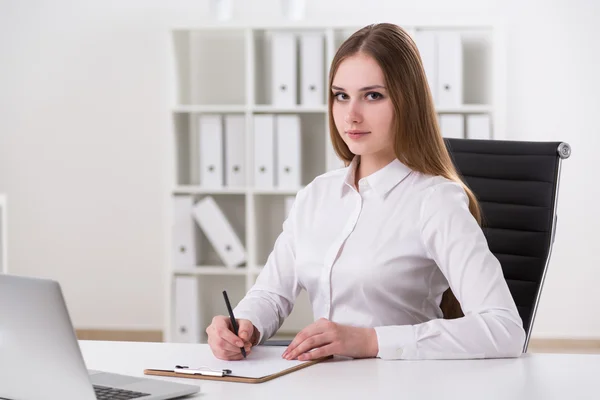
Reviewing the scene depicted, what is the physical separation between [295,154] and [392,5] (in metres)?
0.93

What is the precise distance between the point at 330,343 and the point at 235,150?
2.50m

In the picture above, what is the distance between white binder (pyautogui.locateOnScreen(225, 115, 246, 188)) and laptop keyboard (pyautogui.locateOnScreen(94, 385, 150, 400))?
2.68 m

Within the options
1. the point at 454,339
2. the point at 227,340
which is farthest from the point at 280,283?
the point at 454,339

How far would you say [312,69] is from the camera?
3758 mm

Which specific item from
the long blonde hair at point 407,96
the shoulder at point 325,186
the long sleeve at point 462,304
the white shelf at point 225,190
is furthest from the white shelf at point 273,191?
the long sleeve at point 462,304

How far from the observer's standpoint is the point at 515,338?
1.47m

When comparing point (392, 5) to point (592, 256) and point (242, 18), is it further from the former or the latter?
point (592, 256)

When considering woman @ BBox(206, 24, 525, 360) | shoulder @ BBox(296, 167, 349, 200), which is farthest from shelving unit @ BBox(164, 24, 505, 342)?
woman @ BBox(206, 24, 525, 360)

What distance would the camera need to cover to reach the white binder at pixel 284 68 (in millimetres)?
3768

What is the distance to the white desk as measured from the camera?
1.19 m

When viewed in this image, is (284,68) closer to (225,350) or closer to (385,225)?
(385,225)

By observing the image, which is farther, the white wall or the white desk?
the white wall

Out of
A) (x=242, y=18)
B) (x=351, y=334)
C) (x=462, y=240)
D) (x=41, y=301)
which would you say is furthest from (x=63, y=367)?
(x=242, y=18)

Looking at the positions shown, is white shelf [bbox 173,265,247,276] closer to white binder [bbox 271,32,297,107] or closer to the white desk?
white binder [bbox 271,32,297,107]
